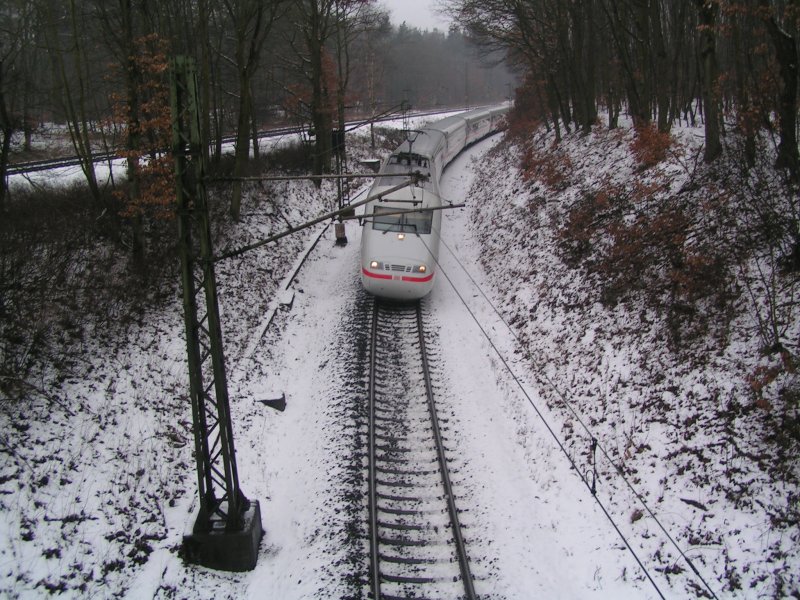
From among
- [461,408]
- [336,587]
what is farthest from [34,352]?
[461,408]

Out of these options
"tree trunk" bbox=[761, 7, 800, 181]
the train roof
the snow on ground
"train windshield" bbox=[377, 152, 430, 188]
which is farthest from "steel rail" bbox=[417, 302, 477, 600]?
the train roof

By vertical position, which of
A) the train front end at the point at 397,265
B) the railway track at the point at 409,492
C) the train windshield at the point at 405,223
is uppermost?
the train windshield at the point at 405,223

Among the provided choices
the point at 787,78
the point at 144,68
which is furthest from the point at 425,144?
the point at 787,78

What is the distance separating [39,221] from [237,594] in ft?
33.4

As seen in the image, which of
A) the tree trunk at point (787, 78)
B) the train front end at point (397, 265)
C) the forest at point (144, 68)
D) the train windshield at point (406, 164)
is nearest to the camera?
the tree trunk at point (787, 78)

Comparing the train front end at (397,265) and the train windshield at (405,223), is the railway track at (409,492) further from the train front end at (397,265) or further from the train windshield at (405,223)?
the train windshield at (405,223)

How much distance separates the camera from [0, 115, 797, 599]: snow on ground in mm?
7434

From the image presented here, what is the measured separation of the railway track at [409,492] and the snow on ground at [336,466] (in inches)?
11.6

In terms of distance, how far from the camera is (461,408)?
1151 centimetres

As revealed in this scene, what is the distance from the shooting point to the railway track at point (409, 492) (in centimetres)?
759

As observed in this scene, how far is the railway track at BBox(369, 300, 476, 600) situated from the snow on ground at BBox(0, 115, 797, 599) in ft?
0.97

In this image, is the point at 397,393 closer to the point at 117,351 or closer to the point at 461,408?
the point at 461,408

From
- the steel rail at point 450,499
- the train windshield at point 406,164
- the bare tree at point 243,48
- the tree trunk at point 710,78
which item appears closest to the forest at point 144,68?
the bare tree at point 243,48

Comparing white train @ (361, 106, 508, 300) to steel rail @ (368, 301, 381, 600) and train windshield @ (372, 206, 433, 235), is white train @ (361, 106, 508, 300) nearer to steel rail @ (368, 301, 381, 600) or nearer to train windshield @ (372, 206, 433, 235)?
train windshield @ (372, 206, 433, 235)
